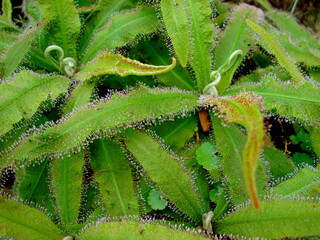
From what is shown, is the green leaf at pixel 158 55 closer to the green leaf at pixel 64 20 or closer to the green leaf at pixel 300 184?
the green leaf at pixel 64 20

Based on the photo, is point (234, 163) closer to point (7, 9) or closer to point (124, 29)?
point (124, 29)

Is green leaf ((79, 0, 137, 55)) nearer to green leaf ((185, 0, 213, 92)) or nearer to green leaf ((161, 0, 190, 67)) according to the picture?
green leaf ((161, 0, 190, 67))

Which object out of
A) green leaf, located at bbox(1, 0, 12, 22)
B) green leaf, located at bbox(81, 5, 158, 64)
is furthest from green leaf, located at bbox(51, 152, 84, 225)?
green leaf, located at bbox(1, 0, 12, 22)

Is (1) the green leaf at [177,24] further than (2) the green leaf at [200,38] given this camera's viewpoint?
No

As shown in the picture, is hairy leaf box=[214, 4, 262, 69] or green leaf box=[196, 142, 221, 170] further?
hairy leaf box=[214, 4, 262, 69]

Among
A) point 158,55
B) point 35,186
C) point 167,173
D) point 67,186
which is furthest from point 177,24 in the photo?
point 35,186

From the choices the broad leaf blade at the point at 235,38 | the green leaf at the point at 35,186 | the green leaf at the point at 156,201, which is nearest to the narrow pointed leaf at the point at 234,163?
the green leaf at the point at 156,201

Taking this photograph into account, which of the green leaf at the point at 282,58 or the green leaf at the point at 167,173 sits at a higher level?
the green leaf at the point at 282,58

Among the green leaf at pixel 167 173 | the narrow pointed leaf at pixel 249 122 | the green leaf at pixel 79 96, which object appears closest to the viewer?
the narrow pointed leaf at pixel 249 122
